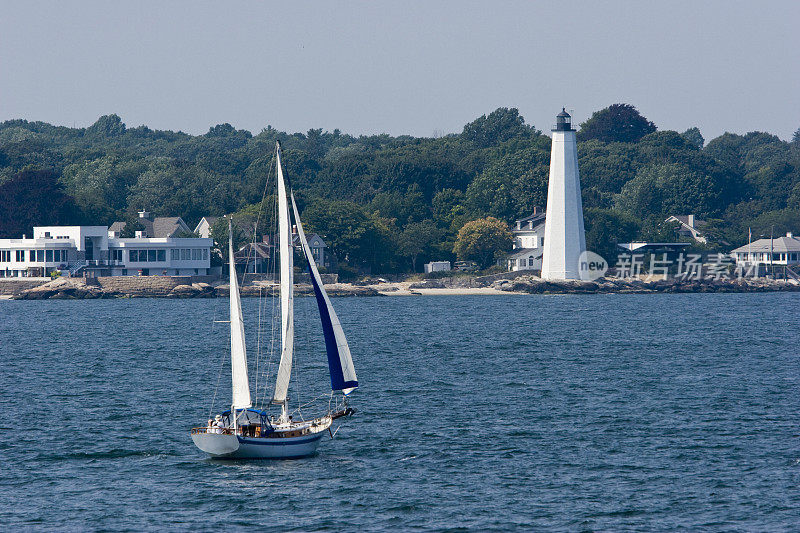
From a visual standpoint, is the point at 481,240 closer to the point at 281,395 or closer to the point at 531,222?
the point at 531,222

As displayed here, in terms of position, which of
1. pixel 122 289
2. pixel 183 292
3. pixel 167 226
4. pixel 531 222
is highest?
pixel 531 222

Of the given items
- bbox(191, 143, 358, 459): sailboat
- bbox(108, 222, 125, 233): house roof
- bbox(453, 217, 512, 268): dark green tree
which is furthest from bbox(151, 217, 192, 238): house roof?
bbox(191, 143, 358, 459): sailboat

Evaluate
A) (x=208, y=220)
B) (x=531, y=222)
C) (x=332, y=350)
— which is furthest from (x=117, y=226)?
(x=332, y=350)

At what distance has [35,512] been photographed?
30.5m

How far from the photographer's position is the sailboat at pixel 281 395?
35.1 metres

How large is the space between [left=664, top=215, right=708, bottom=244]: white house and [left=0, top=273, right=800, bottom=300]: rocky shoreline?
1310cm

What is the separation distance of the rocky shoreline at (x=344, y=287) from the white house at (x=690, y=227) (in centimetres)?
1310

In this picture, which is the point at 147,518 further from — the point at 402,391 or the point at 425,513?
the point at 402,391

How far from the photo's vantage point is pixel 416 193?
157625 millimetres

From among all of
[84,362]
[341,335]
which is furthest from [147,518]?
[84,362]

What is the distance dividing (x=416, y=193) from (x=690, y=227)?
40862 mm

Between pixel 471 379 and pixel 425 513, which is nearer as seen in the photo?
pixel 425 513

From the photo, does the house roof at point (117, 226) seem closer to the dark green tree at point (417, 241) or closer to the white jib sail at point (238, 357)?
the dark green tree at point (417, 241)

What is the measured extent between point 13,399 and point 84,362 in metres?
15.9
